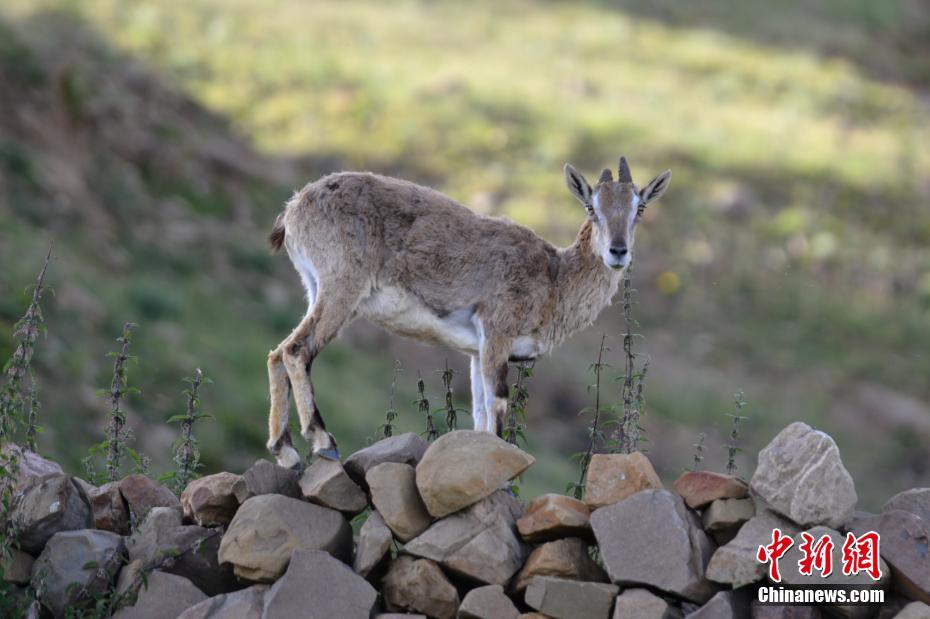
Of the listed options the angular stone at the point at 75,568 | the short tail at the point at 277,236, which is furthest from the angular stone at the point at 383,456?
the short tail at the point at 277,236

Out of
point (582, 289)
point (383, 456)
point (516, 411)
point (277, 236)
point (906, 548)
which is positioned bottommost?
point (906, 548)

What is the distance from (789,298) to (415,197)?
2607 cm

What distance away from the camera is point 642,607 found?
29.2 ft

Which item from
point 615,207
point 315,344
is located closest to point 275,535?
point 315,344

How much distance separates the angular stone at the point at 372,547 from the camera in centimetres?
947

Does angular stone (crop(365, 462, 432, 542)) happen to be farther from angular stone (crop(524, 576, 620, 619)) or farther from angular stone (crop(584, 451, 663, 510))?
angular stone (crop(584, 451, 663, 510))

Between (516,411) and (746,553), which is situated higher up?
(516,411)

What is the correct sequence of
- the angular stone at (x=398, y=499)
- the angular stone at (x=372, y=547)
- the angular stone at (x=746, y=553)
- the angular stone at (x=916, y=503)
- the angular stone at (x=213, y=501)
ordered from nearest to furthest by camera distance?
the angular stone at (x=746, y=553), the angular stone at (x=916, y=503), the angular stone at (x=372, y=547), the angular stone at (x=398, y=499), the angular stone at (x=213, y=501)

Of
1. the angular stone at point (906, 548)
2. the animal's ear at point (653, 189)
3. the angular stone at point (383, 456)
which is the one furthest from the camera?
the animal's ear at point (653, 189)

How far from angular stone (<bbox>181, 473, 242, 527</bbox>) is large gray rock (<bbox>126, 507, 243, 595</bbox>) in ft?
0.49

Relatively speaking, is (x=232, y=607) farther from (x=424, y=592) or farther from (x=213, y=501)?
(x=424, y=592)

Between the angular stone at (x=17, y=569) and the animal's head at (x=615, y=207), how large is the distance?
525 centimetres

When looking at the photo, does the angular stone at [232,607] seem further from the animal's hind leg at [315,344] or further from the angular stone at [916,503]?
the angular stone at [916,503]

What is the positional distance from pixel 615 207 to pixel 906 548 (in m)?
3.95
